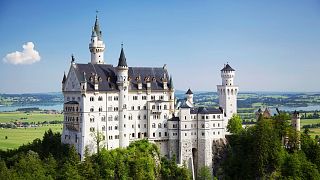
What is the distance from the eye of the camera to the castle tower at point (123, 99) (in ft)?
253

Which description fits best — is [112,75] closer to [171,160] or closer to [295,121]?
[171,160]

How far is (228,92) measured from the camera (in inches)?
3649

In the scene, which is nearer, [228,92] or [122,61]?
[122,61]

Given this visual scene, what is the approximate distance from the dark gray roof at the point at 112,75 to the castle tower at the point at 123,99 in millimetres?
1369

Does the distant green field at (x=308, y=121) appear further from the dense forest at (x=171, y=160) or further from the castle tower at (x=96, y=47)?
the castle tower at (x=96, y=47)

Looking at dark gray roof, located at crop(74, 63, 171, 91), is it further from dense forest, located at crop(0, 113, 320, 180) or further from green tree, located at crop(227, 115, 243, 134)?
green tree, located at crop(227, 115, 243, 134)

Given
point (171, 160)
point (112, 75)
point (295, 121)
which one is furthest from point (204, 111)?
point (295, 121)

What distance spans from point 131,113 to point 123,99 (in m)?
3.51

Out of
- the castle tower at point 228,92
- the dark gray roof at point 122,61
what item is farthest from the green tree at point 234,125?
the dark gray roof at point 122,61

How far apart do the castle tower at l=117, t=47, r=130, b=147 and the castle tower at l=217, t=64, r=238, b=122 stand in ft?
76.5

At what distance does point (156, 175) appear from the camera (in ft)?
255

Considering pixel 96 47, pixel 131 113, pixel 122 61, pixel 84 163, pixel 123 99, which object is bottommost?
pixel 84 163

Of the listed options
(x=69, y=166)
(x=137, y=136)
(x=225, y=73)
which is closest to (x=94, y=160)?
(x=69, y=166)

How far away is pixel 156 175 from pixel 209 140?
12.2 meters
